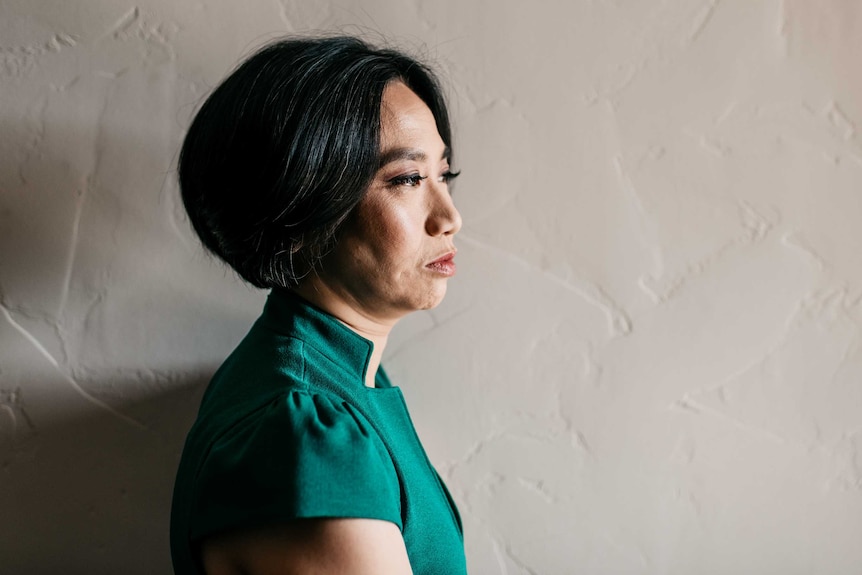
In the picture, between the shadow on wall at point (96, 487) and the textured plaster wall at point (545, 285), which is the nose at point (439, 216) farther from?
the shadow on wall at point (96, 487)

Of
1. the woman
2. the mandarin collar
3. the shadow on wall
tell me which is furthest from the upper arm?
the shadow on wall

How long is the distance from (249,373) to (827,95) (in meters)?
0.75

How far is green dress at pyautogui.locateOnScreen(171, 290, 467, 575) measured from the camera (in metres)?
0.53

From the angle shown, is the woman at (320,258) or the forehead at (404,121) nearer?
the woman at (320,258)

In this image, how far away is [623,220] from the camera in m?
0.89

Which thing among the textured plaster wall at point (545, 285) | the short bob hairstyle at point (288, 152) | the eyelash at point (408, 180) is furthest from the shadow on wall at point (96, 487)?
the eyelash at point (408, 180)

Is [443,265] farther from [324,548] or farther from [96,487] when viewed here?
[96,487]

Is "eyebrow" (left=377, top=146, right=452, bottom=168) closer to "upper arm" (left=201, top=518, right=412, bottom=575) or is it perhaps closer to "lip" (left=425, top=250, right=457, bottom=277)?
"lip" (left=425, top=250, right=457, bottom=277)

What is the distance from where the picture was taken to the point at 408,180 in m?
0.68

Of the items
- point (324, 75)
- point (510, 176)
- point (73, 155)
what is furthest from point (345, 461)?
point (73, 155)

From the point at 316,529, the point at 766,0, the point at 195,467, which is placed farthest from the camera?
the point at 766,0

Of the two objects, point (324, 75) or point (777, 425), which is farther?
A: point (777, 425)

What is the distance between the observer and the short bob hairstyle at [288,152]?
635 millimetres

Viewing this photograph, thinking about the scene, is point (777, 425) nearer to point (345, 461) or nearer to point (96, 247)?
point (345, 461)
